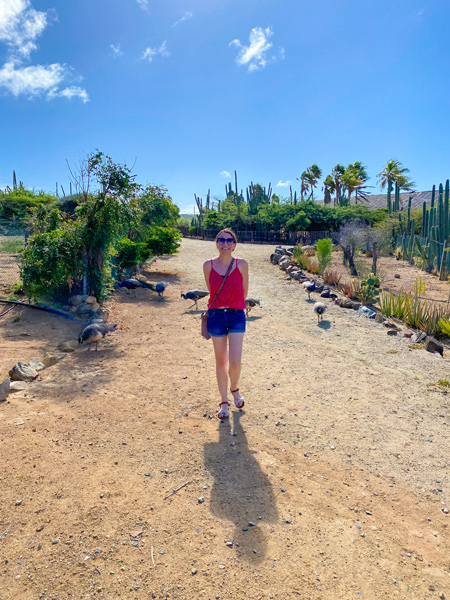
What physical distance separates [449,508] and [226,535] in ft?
5.09

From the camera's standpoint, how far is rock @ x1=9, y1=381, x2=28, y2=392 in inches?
168

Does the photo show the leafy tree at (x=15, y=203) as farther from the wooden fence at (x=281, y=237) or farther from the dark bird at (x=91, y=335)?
the dark bird at (x=91, y=335)

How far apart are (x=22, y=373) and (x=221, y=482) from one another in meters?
2.92

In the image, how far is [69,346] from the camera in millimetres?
5883

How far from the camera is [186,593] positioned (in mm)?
1986

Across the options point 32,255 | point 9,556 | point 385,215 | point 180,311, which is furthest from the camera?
point 385,215

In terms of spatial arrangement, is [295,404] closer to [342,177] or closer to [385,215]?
[385,215]

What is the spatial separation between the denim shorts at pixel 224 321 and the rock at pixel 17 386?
7.84 ft

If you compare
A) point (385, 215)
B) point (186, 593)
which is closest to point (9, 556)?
point (186, 593)

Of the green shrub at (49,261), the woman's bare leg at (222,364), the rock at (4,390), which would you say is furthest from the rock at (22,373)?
the green shrub at (49,261)

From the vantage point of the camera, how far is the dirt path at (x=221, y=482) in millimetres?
2100

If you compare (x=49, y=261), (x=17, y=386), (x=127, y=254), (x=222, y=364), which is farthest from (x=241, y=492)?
(x=127, y=254)

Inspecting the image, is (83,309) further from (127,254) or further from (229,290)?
(229,290)

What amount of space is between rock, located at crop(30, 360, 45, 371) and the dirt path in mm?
150
